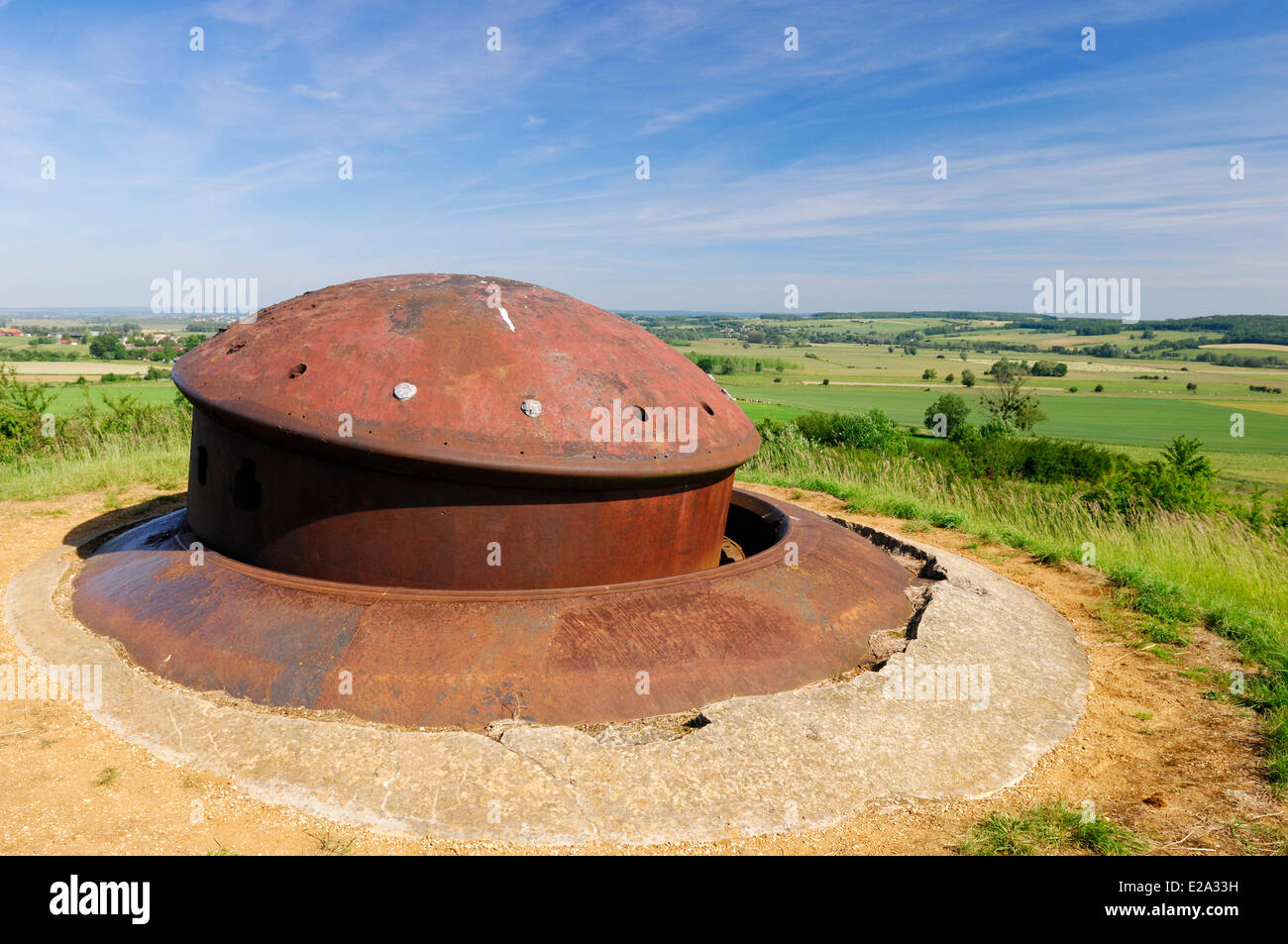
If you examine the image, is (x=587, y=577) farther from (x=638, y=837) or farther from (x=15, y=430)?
(x=15, y=430)

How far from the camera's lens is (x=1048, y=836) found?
319 cm

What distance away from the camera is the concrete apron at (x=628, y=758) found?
3096mm

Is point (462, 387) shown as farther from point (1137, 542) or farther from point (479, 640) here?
point (1137, 542)


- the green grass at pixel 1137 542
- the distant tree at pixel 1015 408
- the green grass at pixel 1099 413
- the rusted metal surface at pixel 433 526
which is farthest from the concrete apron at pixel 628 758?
the distant tree at pixel 1015 408

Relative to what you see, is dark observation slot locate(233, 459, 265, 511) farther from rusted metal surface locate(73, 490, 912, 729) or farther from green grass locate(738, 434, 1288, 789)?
green grass locate(738, 434, 1288, 789)

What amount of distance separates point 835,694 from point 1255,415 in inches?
2784

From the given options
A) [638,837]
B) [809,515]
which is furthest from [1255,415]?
[638,837]

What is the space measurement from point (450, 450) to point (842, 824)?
8.28 feet

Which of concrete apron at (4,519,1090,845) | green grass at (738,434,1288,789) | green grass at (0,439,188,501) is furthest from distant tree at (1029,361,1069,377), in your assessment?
concrete apron at (4,519,1090,845)

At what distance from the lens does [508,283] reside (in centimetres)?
525

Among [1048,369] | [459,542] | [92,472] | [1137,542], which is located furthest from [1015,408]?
[1048,369]

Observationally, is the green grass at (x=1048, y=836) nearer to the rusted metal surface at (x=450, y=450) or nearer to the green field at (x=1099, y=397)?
the rusted metal surface at (x=450, y=450)

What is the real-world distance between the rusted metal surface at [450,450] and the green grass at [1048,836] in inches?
84.3

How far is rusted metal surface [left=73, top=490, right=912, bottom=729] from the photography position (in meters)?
3.66
